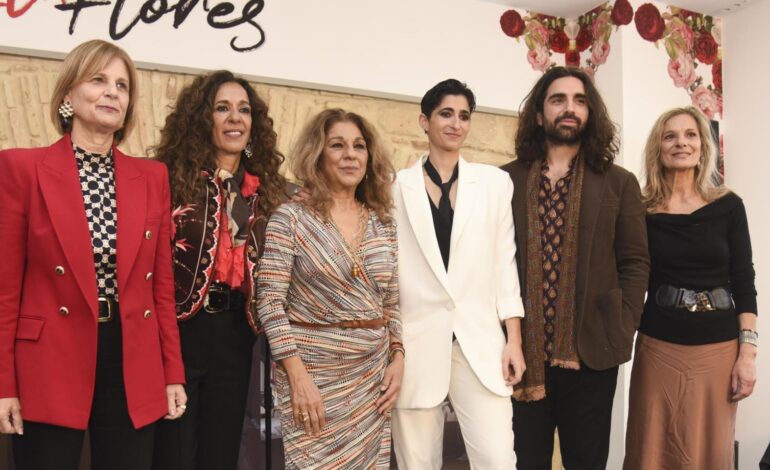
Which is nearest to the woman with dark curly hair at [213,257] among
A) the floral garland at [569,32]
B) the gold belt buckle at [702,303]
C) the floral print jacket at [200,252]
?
the floral print jacket at [200,252]

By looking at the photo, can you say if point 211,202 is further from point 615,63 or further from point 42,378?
point 615,63

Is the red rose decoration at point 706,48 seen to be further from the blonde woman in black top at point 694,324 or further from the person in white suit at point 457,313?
the person in white suit at point 457,313

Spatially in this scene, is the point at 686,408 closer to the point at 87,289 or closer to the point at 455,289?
the point at 455,289

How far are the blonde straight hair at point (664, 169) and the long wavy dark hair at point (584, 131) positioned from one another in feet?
1.14

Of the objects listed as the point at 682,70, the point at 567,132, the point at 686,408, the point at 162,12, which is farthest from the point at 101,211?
the point at 682,70

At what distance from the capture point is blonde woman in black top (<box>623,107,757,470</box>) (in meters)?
2.79

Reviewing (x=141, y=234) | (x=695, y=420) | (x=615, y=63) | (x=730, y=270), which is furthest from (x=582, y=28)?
(x=141, y=234)

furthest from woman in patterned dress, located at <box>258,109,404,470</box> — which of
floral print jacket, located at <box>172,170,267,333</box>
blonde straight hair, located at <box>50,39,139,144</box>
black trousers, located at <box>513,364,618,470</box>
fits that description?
blonde straight hair, located at <box>50,39,139,144</box>

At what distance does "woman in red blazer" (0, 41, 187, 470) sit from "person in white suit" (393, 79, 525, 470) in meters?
0.79

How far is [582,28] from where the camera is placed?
4953mm

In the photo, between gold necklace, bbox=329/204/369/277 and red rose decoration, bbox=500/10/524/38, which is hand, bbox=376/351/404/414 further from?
red rose decoration, bbox=500/10/524/38

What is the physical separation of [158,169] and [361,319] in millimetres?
775

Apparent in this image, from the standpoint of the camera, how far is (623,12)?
467 cm

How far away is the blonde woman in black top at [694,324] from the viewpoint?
9.17 ft
